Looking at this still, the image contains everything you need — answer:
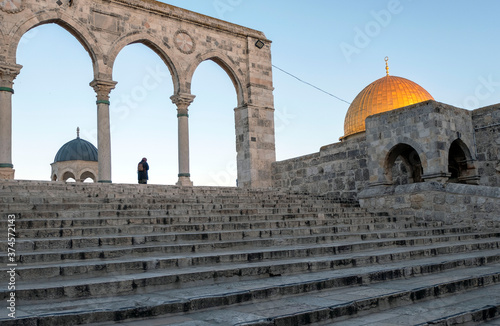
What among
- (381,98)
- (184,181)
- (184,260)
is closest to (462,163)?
(184,181)

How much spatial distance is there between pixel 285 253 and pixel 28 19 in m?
11.4

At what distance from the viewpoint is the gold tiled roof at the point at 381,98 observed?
2884cm

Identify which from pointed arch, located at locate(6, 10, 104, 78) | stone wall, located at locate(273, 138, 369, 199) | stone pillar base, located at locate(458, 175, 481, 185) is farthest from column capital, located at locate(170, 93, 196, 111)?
stone pillar base, located at locate(458, 175, 481, 185)

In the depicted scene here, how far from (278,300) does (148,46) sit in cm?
1348

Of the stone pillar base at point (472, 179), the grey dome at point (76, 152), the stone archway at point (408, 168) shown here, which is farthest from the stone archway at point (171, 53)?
the grey dome at point (76, 152)

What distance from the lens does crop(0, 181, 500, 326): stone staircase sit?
13.0ft

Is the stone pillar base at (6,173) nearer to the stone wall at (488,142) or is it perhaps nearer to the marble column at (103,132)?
the marble column at (103,132)

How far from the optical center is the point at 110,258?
5430mm

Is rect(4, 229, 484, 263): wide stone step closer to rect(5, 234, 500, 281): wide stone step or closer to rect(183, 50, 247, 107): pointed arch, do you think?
rect(5, 234, 500, 281): wide stone step

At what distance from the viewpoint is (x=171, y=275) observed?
4.69 metres

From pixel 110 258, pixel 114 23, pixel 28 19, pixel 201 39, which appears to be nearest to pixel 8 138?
pixel 28 19

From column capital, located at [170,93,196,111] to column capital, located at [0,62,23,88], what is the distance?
486cm

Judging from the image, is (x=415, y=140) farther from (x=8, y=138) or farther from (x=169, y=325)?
(x=8, y=138)

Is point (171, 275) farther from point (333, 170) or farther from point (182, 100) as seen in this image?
point (182, 100)
